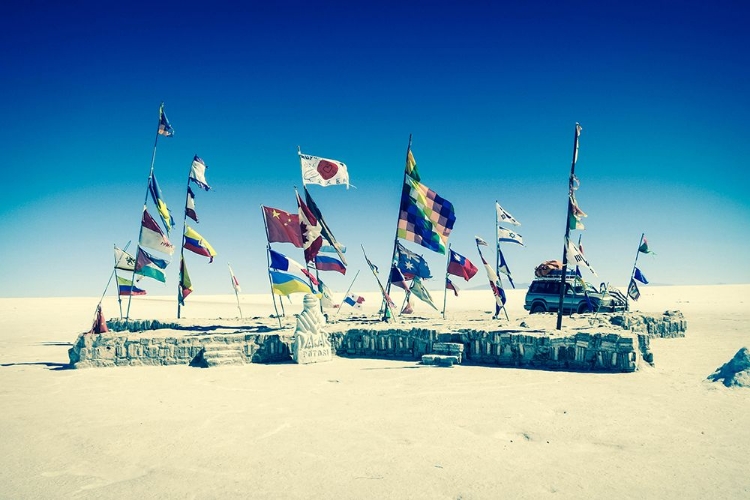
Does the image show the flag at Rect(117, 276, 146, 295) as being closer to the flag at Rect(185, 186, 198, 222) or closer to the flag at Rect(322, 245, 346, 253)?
the flag at Rect(185, 186, 198, 222)

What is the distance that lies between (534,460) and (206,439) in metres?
4.26

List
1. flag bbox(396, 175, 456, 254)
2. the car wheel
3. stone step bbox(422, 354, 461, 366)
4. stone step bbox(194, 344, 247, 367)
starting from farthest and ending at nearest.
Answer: the car wheel → flag bbox(396, 175, 456, 254) → stone step bbox(194, 344, 247, 367) → stone step bbox(422, 354, 461, 366)

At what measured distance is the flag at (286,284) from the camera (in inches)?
545

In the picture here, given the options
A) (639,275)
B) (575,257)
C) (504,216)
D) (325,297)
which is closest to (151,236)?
(325,297)

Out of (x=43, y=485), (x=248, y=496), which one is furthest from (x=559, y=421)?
(x=43, y=485)

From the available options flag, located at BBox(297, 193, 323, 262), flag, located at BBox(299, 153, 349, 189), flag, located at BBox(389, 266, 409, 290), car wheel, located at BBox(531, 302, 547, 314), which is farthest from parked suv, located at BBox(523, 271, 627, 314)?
flag, located at BBox(297, 193, 323, 262)

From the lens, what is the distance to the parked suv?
22.0 meters

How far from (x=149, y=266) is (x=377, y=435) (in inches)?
480

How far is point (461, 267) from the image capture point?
53.7ft

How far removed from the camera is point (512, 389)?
30.7 feet

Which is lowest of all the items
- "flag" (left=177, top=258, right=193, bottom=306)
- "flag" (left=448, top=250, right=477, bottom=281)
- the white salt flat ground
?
the white salt flat ground

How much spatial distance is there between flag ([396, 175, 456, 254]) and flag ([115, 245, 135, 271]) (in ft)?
29.2

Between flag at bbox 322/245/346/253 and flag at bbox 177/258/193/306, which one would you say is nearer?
flag at bbox 322/245/346/253

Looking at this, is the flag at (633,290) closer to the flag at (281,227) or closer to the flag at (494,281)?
the flag at (494,281)
